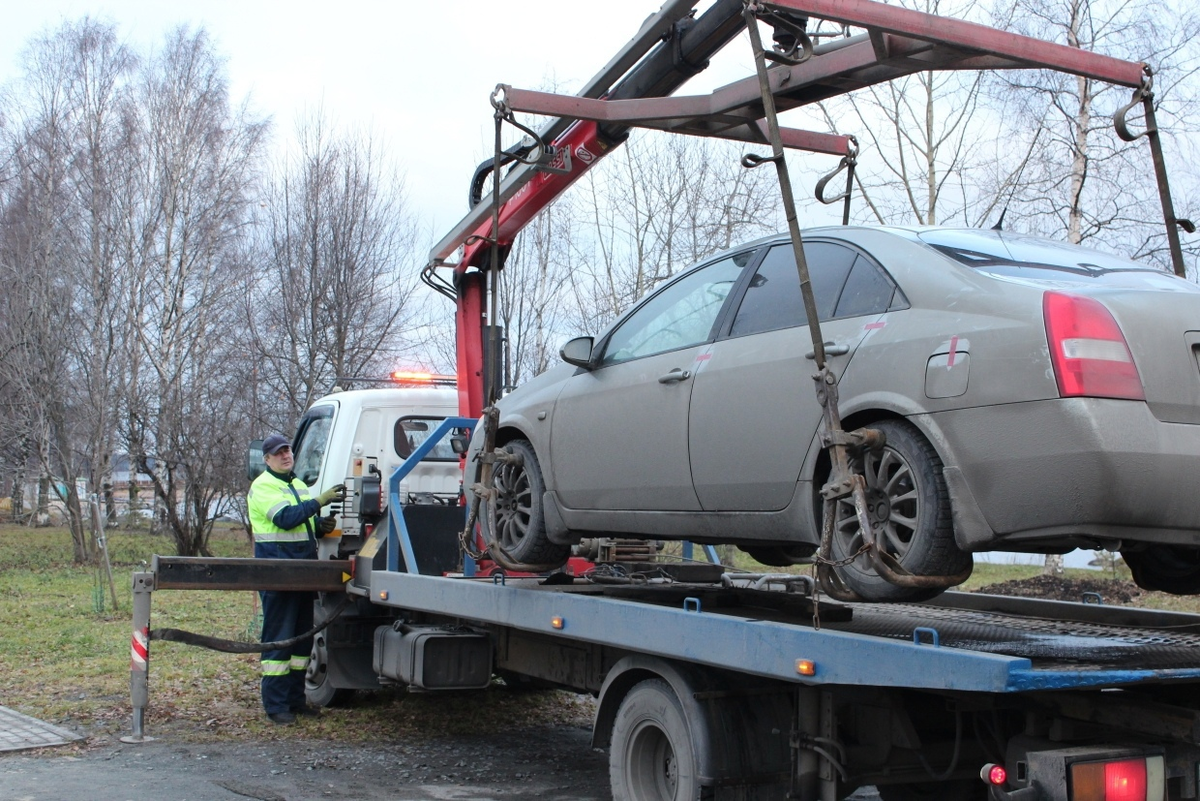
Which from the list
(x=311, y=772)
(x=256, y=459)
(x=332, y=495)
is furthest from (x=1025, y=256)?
(x=256, y=459)

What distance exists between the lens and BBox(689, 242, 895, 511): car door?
4.21 metres

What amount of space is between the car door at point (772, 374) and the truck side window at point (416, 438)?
13.1 feet

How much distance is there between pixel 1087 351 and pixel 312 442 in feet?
21.3

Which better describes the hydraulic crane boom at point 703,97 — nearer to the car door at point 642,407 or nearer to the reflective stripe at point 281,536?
the car door at point 642,407

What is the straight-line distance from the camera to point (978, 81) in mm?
18500

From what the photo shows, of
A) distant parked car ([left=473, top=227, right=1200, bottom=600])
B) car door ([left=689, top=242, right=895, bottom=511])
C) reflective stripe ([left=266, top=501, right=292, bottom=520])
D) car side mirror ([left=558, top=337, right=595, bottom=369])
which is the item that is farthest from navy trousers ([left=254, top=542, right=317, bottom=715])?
car door ([left=689, top=242, right=895, bottom=511])

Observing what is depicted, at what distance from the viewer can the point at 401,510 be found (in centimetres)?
718

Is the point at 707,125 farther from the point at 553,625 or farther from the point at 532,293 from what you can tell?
the point at 532,293

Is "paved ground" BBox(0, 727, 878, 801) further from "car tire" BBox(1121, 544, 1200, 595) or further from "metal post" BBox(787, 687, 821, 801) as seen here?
"car tire" BBox(1121, 544, 1200, 595)

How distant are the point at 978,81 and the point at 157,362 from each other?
15899 mm

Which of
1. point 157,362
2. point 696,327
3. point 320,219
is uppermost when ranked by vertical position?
point 320,219

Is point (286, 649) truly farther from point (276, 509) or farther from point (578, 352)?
point (578, 352)

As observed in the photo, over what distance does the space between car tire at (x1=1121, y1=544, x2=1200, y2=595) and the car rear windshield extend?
1027 mm

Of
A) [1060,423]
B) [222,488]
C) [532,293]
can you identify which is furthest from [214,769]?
[222,488]
